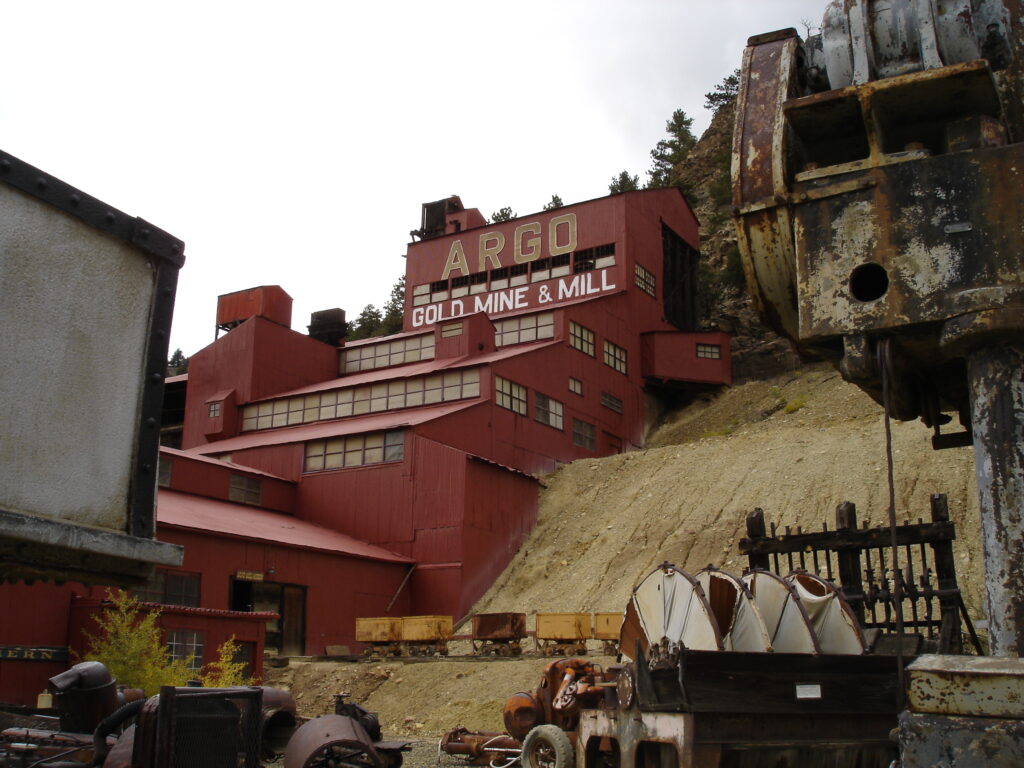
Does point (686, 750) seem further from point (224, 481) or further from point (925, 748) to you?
point (224, 481)

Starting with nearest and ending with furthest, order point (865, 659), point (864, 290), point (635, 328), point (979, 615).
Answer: point (864, 290), point (865, 659), point (979, 615), point (635, 328)

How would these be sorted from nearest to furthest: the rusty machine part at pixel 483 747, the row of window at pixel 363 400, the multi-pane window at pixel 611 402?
the rusty machine part at pixel 483 747 < the row of window at pixel 363 400 < the multi-pane window at pixel 611 402

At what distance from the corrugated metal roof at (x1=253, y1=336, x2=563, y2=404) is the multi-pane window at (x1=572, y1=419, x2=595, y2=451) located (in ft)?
11.9

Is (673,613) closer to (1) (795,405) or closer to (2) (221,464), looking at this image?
(2) (221,464)

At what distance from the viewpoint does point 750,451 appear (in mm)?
36531

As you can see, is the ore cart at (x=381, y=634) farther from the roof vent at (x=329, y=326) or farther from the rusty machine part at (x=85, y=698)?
the roof vent at (x=329, y=326)

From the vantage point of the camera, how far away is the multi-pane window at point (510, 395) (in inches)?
1485

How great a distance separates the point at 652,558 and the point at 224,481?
48.1 ft

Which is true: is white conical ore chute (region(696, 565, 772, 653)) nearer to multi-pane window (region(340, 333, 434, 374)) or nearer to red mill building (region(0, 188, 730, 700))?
red mill building (region(0, 188, 730, 700))

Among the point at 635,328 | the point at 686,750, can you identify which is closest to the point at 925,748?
the point at 686,750

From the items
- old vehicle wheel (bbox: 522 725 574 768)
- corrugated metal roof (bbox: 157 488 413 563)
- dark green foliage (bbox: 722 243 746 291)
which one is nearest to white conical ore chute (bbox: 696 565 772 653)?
old vehicle wheel (bbox: 522 725 574 768)

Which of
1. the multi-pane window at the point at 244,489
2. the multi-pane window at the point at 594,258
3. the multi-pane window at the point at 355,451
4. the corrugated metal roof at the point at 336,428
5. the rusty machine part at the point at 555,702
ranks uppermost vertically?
the multi-pane window at the point at 594,258

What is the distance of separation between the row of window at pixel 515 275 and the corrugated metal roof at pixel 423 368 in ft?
21.2

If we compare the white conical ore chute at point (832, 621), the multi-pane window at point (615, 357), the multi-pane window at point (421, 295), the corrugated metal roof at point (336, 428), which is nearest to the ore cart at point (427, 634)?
the corrugated metal roof at point (336, 428)
